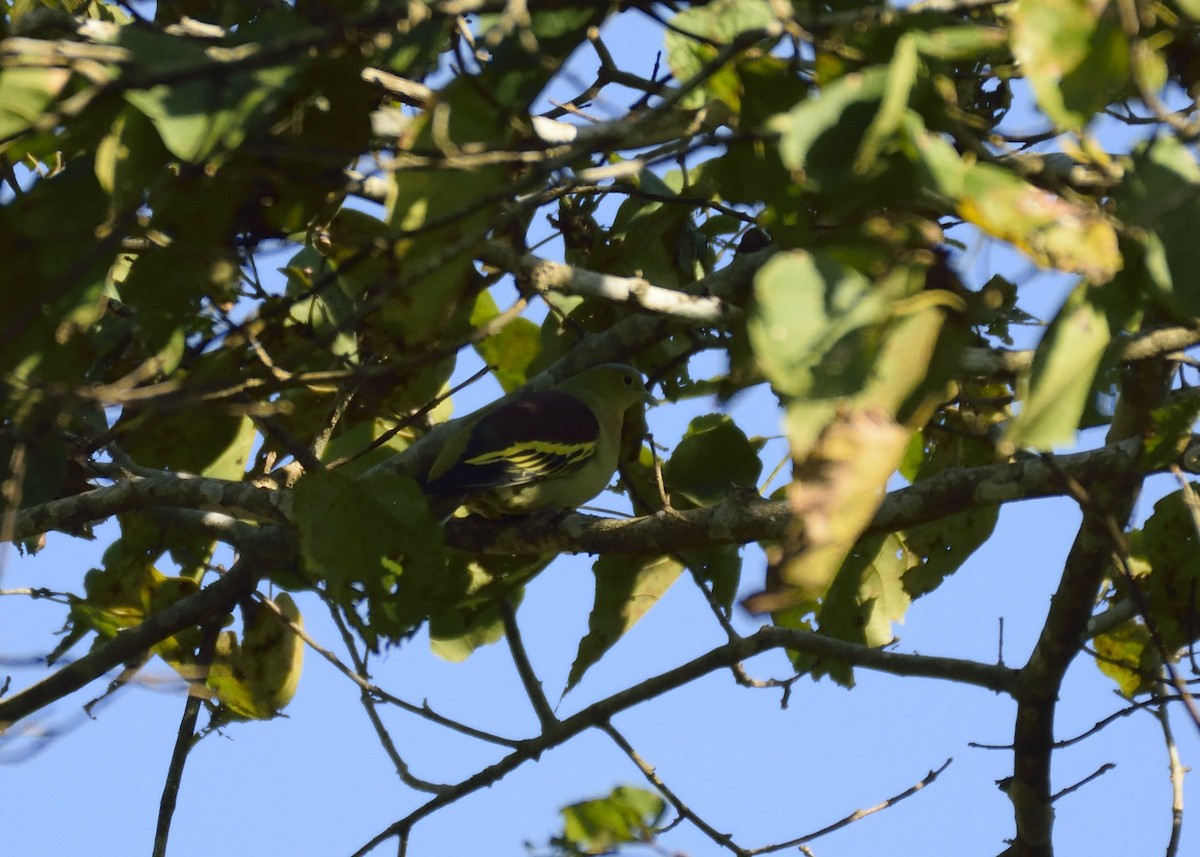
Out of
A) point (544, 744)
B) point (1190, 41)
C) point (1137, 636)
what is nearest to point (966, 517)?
point (1137, 636)

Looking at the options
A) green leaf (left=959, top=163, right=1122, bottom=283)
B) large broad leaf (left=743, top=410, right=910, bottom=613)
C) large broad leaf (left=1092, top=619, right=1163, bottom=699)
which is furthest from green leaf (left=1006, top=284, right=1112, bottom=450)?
large broad leaf (left=1092, top=619, right=1163, bottom=699)

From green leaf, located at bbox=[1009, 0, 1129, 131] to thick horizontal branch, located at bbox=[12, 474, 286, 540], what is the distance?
2.61 m

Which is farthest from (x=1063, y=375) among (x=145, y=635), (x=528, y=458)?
Answer: (x=528, y=458)

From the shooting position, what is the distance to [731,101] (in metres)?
2.43

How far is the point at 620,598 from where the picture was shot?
3908mm

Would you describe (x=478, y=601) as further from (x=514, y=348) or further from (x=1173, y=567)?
(x=1173, y=567)

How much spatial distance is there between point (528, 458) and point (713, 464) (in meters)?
1.19

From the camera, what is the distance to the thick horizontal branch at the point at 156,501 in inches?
152

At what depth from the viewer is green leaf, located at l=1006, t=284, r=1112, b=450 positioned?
1.61 meters

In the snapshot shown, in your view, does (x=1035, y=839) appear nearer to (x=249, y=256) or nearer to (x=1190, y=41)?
(x=1190, y=41)

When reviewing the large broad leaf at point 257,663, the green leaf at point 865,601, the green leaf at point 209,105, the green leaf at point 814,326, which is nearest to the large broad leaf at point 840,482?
the green leaf at point 814,326

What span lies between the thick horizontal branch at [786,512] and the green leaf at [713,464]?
23 centimetres

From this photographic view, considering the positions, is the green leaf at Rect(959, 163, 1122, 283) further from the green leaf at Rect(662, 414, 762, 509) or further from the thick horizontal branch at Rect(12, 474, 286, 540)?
the thick horizontal branch at Rect(12, 474, 286, 540)

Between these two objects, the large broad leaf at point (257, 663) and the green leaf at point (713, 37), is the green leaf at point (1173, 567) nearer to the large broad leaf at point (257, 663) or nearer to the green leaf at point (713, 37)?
the green leaf at point (713, 37)
